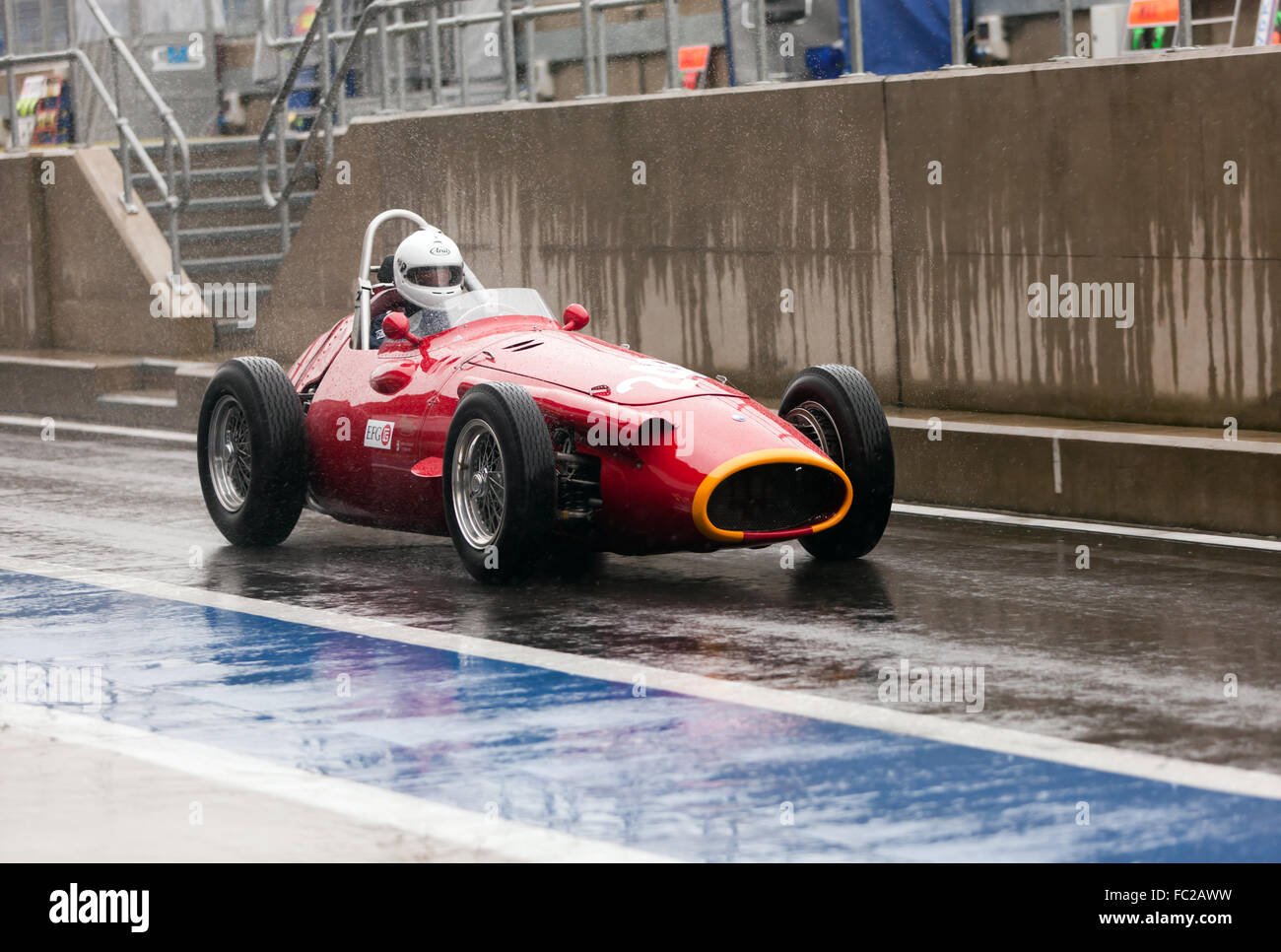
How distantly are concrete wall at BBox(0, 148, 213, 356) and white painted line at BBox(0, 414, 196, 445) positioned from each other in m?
1.43

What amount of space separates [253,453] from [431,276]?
130cm

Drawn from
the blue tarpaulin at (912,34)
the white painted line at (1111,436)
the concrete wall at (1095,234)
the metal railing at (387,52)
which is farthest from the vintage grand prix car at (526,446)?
the blue tarpaulin at (912,34)

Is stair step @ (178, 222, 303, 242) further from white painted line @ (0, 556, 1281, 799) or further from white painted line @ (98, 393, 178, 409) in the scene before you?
white painted line @ (0, 556, 1281, 799)

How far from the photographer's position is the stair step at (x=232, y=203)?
21.7m

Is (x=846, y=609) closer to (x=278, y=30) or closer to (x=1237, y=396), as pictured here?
(x=1237, y=396)

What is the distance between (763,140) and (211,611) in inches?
250

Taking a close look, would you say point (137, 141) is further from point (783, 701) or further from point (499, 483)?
point (783, 701)

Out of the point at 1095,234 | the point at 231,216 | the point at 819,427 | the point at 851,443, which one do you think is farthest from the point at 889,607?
the point at 231,216

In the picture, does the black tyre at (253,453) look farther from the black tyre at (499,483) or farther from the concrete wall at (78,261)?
the concrete wall at (78,261)

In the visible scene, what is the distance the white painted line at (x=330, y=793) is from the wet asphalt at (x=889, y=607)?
1.87 metres

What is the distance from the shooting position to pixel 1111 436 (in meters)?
12.0

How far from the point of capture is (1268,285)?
1186 centimetres
